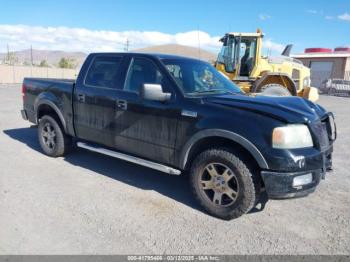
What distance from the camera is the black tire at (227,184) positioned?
12.1ft

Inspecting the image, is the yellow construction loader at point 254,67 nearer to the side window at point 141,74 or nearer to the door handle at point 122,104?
the side window at point 141,74

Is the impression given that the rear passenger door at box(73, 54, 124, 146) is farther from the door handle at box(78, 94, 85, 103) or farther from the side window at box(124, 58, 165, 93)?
the side window at box(124, 58, 165, 93)

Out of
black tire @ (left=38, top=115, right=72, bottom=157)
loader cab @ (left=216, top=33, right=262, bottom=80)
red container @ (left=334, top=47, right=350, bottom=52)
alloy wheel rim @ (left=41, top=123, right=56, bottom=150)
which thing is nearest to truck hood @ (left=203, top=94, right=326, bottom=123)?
black tire @ (left=38, top=115, right=72, bottom=157)

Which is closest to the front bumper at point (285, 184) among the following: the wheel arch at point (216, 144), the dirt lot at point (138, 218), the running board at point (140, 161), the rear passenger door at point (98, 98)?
the wheel arch at point (216, 144)

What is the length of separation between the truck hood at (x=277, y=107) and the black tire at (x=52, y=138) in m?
3.06

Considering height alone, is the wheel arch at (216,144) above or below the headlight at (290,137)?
below

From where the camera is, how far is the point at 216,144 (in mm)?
4004

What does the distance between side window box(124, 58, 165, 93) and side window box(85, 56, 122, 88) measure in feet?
0.89

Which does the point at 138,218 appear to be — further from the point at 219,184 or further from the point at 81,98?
the point at 81,98

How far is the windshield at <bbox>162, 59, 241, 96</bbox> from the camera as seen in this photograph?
4.41 metres

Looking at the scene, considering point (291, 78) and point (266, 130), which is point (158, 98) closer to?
point (266, 130)

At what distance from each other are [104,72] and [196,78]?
1.50m

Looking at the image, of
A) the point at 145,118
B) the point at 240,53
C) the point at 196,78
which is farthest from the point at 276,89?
the point at 145,118

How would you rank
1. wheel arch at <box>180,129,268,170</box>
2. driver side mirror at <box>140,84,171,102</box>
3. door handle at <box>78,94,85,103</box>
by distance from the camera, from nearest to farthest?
wheel arch at <box>180,129,268,170</box>
driver side mirror at <box>140,84,171,102</box>
door handle at <box>78,94,85,103</box>
